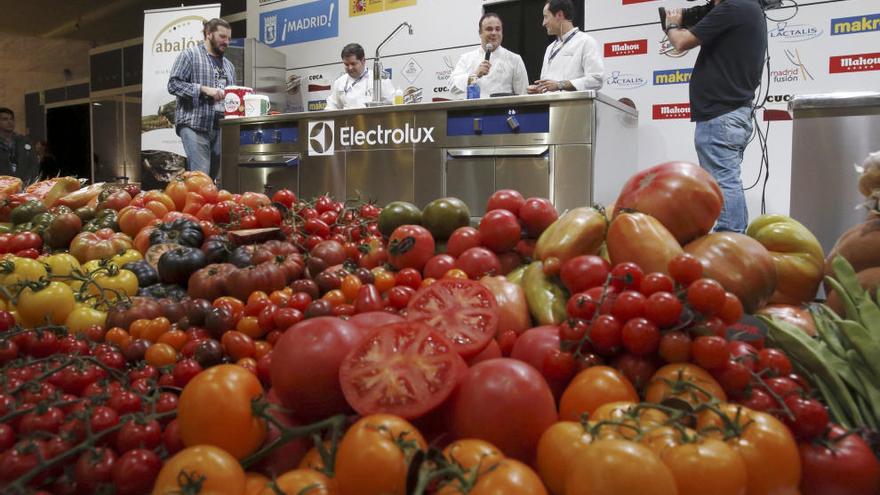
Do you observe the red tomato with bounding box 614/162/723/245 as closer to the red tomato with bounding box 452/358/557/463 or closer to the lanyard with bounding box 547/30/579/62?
the red tomato with bounding box 452/358/557/463

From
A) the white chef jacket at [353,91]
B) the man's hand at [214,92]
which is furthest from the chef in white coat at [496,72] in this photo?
the man's hand at [214,92]

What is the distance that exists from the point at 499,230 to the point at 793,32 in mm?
5287

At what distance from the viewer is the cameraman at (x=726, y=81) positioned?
446 cm

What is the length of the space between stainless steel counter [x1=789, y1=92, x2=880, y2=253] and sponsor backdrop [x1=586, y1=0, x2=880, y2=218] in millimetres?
2197

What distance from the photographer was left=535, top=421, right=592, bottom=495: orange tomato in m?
0.94

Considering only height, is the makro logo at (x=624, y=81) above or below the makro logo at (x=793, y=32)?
below

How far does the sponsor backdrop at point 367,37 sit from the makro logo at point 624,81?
1.83m

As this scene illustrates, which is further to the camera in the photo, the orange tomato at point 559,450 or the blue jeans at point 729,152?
the blue jeans at point 729,152

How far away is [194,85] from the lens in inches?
281

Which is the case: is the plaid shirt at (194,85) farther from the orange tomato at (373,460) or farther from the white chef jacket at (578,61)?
the orange tomato at (373,460)

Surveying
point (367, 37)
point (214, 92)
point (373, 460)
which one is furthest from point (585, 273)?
point (367, 37)

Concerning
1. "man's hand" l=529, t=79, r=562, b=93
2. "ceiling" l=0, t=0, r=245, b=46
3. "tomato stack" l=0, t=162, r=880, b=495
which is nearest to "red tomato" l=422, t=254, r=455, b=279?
"tomato stack" l=0, t=162, r=880, b=495

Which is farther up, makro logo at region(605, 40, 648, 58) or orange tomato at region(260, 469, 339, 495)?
makro logo at region(605, 40, 648, 58)

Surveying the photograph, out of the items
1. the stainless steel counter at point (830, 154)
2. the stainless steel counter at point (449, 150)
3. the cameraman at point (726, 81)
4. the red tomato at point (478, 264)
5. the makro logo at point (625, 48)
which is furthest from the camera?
the makro logo at point (625, 48)
